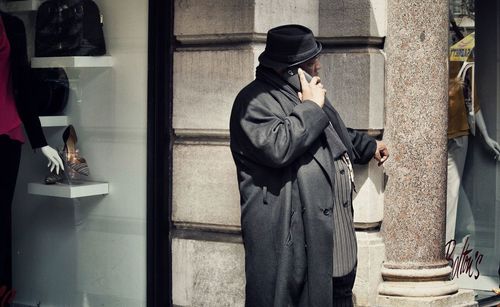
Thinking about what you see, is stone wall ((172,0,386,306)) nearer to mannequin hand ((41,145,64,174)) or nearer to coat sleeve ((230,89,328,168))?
mannequin hand ((41,145,64,174))

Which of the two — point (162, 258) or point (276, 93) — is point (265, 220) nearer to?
point (276, 93)

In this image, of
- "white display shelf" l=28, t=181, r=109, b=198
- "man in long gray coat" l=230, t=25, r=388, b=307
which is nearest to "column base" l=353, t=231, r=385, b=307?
"man in long gray coat" l=230, t=25, r=388, b=307

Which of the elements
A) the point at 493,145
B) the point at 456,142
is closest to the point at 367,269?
the point at 456,142

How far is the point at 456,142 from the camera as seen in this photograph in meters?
9.24

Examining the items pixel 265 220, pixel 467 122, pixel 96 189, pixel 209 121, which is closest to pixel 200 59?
pixel 209 121

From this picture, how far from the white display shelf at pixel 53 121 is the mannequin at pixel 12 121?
0.06 metres

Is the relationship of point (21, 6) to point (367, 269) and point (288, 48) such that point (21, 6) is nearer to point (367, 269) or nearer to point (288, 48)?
point (288, 48)

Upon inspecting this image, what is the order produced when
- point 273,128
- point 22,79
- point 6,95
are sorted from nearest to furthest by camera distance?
point 273,128
point 6,95
point 22,79

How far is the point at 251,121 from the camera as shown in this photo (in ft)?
20.2

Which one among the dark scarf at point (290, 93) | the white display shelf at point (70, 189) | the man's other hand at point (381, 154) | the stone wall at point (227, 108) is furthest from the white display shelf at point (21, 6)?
the man's other hand at point (381, 154)

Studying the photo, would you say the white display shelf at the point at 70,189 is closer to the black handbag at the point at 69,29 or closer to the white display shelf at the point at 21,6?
the black handbag at the point at 69,29

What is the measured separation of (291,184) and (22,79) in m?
1.89

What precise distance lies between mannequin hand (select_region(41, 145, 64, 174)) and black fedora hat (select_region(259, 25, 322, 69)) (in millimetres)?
1641

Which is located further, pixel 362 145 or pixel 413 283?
pixel 413 283
